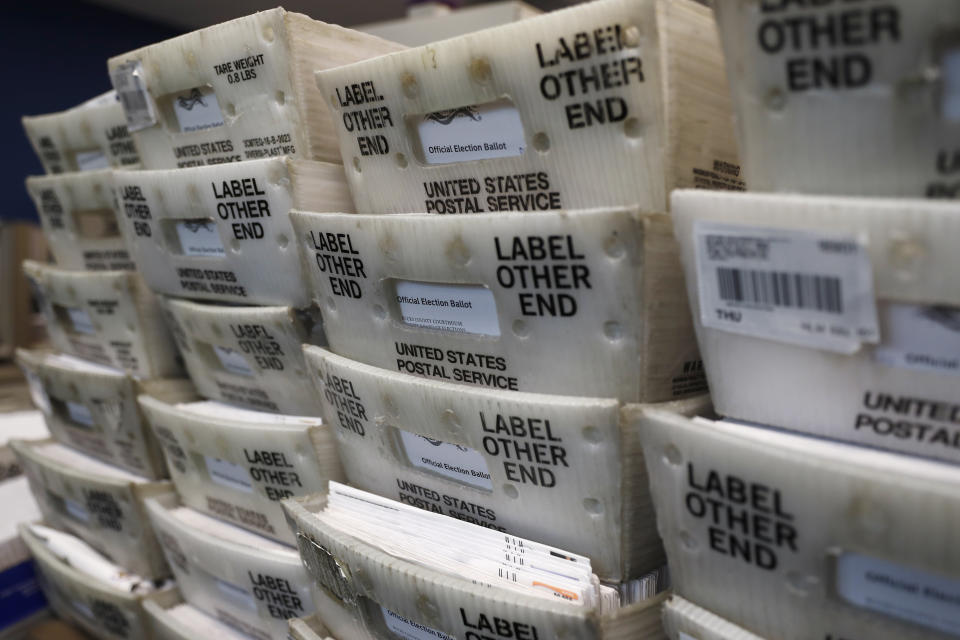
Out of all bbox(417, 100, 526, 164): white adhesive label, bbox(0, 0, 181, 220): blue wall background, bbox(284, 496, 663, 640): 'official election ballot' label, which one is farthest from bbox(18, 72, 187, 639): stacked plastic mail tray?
bbox(0, 0, 181, 220): blue wall background

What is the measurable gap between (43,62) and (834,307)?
2.56 metres

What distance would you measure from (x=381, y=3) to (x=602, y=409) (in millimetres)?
1512

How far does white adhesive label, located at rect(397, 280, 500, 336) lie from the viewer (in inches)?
20.5

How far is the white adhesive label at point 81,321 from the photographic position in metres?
1.00

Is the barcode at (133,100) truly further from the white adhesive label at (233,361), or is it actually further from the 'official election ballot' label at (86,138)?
the white adhesive label at (233,361)

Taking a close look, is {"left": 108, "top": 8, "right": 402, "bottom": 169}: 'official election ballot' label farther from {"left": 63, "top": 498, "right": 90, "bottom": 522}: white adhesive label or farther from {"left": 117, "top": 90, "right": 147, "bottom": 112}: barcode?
{"left": 63, "top": 498, "right": 90, "bottom": 522}: white adhesive label

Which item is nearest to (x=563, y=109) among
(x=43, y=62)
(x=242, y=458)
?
(x=242, y=458)

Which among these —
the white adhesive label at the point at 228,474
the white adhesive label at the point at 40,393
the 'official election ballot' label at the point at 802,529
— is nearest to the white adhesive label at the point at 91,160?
the white adhesive label at the point at 40,393

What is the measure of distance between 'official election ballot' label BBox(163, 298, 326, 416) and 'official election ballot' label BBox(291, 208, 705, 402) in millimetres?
120

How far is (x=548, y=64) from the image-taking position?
454 millimetres

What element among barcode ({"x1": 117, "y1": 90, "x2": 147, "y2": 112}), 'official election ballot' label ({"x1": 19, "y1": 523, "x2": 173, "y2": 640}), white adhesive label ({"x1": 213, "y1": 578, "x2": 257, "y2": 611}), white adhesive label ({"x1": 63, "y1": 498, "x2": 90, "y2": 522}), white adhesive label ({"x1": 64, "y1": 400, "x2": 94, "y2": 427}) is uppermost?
barcode ({"x1": 117, "y1": 90, "x2": 147, "y2": 112})

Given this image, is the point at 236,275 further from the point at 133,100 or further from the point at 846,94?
the point at 846,94

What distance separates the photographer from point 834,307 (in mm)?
349

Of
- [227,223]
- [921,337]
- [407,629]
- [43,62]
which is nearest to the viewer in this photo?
[921,337]
